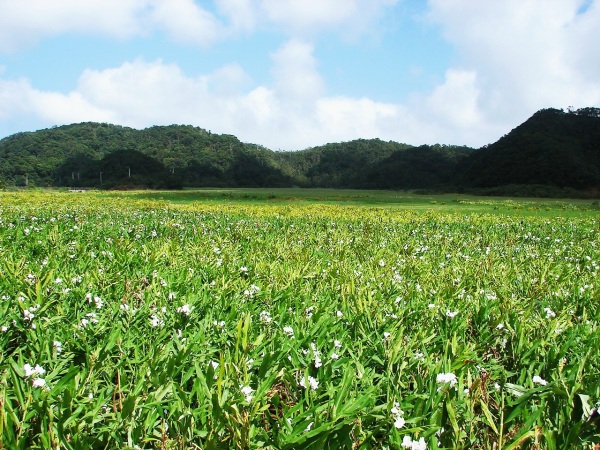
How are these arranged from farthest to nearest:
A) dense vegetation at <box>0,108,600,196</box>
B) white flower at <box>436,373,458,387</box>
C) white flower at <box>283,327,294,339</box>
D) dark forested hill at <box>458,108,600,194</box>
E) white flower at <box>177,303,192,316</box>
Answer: dense vegetation at <box>0,108,600,196</box>, dark forested hill at <box>458,108,600,194</box>, white flower at <box>177,303,192,316</box>, white flower at <box>283,327,294,339</box>, white flower at <box>436,373,458,387</box>

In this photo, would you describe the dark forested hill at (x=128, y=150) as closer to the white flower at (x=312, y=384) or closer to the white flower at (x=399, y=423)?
the white flower at (x=312, y=384)

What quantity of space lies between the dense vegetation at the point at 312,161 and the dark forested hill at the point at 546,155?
0.20 meters

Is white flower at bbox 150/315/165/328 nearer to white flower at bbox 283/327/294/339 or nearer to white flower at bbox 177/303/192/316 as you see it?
white flower at bbox 177/303/192/316

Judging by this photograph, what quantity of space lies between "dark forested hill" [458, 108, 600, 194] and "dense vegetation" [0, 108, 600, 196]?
0.20 m

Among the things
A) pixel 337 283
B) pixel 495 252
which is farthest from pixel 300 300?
pixel 495 252

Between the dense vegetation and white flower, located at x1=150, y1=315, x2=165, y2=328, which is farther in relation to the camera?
the dense vegetation

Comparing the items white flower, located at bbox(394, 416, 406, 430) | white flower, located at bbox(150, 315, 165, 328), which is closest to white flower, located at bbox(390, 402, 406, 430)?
white flower, located at bbox(394, 416, 406, 430)

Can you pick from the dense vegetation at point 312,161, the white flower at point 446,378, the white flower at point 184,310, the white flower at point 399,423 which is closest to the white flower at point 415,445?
the white flower at point 399,423

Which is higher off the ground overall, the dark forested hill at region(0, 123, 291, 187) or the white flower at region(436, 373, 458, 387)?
the dark forested hill at region(0, 123, 291, 187)

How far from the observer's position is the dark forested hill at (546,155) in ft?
284

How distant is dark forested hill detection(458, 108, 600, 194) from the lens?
284ft

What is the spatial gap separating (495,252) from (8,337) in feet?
25.7

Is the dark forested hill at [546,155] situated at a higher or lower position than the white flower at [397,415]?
higher

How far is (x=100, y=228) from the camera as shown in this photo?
852 centimetres
